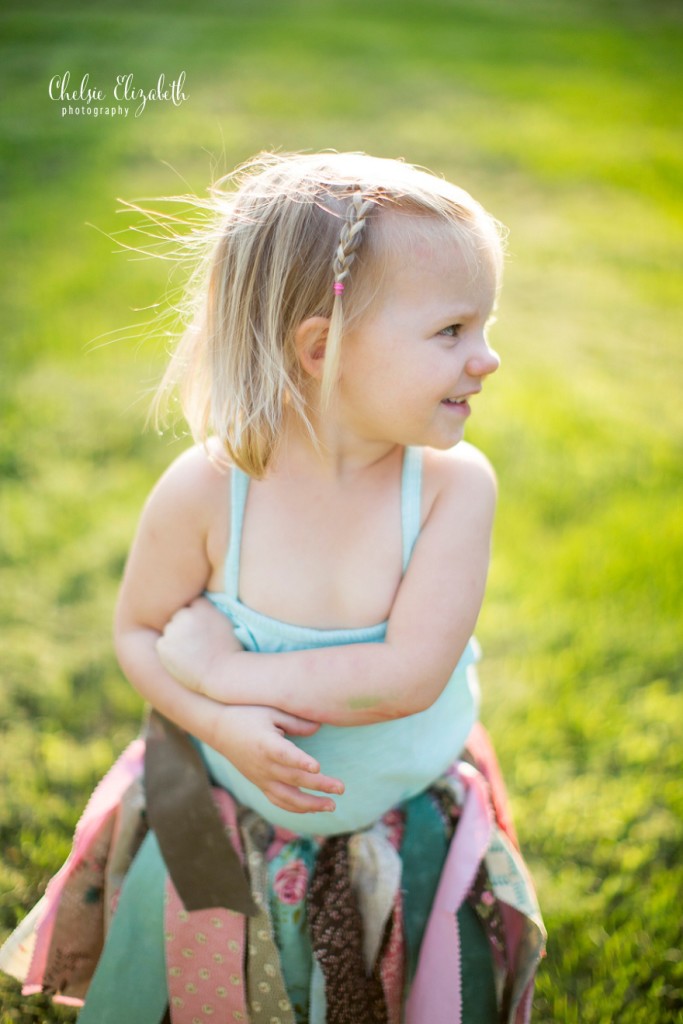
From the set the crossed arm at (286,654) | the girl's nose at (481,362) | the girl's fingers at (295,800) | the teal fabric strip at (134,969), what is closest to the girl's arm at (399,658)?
the crossed arm at (286,654)

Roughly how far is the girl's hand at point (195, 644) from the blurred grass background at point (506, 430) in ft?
2.82

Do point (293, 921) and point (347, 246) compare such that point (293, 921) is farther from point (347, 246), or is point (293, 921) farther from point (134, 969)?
point (347, 246)

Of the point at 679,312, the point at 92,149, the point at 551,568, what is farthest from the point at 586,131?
the point at 551,568

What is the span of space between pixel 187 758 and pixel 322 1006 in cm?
51

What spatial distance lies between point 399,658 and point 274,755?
10.2 inches

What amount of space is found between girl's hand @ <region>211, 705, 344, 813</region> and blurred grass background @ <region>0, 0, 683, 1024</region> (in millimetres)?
813

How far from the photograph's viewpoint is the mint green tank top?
5.16 feet

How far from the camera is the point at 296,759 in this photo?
1422 mm

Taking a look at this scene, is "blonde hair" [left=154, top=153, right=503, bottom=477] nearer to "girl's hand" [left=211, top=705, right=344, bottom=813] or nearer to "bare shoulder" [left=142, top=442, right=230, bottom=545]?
"bare shoulder" [left=142, top=442, right=230, bottom=545]

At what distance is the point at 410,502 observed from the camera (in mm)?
1566

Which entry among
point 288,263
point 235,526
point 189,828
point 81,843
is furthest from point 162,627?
point 288,263

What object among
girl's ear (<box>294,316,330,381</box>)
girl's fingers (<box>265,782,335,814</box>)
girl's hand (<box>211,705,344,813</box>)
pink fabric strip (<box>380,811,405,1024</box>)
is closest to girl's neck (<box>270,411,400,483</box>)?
girl's ear (<box>294,316,330,381</box>)

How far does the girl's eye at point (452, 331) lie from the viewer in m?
1.42

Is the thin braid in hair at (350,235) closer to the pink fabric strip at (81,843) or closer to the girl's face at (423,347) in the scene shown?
the girl's face at (423,347)
